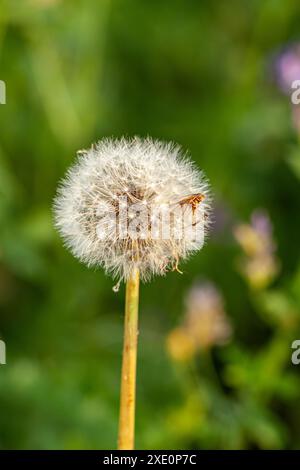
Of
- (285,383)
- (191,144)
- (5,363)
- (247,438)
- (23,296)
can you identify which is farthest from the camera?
(191,144)

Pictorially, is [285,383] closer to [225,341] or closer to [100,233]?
[225,341]

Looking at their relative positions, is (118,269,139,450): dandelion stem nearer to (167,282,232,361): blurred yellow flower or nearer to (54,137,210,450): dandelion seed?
(54,137,210,450): dandelion seed

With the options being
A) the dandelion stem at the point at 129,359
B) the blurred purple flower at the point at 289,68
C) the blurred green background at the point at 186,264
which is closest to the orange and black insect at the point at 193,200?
the dandelion stem at the point at 129,359

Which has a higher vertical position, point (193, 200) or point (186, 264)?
point (186, 264)

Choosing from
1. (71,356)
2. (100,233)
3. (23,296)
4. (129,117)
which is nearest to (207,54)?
(129,117)

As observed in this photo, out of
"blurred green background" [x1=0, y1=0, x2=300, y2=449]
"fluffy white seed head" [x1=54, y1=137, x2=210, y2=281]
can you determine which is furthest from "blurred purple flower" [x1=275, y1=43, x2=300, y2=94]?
"fluffy white seed head" [x1=54, y1=137, x2=210, y2=281]

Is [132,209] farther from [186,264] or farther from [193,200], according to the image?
[186,264]

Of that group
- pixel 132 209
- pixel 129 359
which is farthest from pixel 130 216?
pixel 129 359
